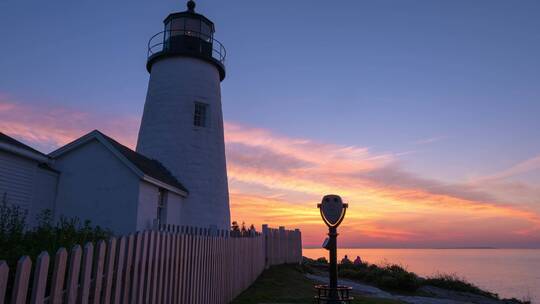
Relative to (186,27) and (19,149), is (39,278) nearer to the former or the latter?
(19,149)

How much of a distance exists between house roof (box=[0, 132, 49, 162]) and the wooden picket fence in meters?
5.21

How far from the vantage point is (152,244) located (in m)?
6.23

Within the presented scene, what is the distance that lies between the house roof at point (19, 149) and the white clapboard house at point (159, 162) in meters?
0.03

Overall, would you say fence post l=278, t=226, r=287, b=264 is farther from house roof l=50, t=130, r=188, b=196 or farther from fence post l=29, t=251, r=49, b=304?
fence post l=29, t=251, r=49, b=304

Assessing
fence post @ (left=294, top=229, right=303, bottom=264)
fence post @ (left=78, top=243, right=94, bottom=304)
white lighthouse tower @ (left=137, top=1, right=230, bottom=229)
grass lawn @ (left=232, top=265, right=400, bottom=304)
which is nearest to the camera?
fence post @ (left=78, top=243, right=94, bottom=304)

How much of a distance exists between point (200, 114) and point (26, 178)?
317 inches

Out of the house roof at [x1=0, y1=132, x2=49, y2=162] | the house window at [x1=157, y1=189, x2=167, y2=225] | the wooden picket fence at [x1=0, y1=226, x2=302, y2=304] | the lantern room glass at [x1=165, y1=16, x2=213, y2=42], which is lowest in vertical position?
the wooden picket fence at [x1=0, y1=226, x2=302, y2=304]

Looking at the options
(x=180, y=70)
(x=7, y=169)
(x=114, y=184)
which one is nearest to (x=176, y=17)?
(x=180, y=70)

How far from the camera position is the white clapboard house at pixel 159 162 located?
14391 mm

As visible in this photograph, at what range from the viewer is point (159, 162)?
18844mm

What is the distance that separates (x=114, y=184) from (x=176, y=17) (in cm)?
940

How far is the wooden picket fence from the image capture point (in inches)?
157

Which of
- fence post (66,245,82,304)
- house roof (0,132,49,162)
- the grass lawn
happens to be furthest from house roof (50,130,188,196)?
fence post (66,245,82,304)

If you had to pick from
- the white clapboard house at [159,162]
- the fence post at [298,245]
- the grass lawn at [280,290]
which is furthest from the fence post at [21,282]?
the fence post at [298,245]
